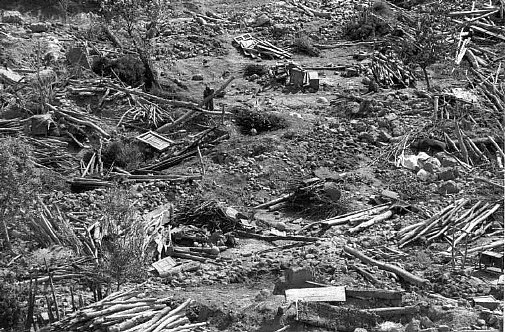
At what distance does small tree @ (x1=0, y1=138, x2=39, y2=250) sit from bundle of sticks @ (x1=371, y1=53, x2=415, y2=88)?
8199 millimetres

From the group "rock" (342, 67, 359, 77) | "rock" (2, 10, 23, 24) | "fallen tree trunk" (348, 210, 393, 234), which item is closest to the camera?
"fallen tree trunk" (348, 210, 393, 234)

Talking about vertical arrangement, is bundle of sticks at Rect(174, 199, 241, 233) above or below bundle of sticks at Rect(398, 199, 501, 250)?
below

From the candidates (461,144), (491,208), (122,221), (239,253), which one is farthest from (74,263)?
(461,144)

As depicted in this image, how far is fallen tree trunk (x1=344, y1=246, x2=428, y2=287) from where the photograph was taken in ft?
36.7

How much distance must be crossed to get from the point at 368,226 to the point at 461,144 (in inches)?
110

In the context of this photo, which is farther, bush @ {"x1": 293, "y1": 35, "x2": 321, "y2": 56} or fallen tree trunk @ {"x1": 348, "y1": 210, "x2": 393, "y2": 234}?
bush @ {"x1": 293, "y1": 35, "x2": 321, "y2": 56}

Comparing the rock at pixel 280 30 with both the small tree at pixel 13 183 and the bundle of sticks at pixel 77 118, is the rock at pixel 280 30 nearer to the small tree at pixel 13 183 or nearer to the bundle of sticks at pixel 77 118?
the bundle of sticks at pixel 77 118

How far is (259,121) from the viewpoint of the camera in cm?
1602

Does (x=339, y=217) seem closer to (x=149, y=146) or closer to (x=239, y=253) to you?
(x=239, y=253)

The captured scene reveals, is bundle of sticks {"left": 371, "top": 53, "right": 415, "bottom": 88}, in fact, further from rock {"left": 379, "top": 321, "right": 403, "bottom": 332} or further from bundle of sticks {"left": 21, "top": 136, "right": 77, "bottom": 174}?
rock {"left": 379, "top": 321, "right": 403, "bottom": 332}

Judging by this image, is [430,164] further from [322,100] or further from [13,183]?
[13,183]

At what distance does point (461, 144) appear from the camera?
579 inches

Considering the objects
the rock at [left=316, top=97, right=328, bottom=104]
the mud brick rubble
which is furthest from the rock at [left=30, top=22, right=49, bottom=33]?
the rock at [left=316, top=97, right=328, bottom=104]

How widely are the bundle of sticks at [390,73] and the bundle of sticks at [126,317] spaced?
326 inches
